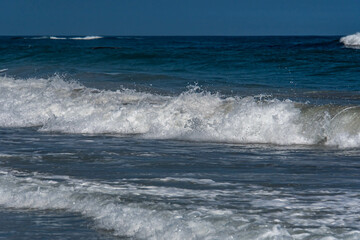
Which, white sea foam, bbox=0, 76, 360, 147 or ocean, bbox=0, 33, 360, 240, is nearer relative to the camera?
ocean, bbox=0, 33, 360, 240

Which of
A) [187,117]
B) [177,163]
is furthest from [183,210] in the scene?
[187,117]

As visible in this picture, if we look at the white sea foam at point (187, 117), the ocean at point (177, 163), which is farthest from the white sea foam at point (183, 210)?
the white sea foam at point (187, 117)

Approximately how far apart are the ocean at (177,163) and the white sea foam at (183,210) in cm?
1

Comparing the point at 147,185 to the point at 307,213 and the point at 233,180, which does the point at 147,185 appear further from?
the point at 307,213

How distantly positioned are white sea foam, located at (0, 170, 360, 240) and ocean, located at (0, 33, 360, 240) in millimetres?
10

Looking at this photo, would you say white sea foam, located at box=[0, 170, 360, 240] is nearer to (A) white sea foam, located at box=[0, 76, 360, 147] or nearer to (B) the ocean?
(B) the ocean

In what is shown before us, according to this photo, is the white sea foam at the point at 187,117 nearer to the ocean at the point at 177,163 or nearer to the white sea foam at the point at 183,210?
the ocean at the point at 177,163

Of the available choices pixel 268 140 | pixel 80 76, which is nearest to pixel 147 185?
pixel 268 140

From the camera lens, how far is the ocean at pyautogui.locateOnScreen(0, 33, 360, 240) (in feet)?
17.3

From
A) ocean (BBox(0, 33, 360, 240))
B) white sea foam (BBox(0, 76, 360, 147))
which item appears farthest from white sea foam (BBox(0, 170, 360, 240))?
white sea foam (BBox(0, 76, 360, 147))

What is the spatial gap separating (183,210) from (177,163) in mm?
2502

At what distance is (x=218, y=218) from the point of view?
5266 millimetres

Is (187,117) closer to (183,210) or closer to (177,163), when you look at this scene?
A: (177,163)

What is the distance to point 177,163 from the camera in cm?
803
